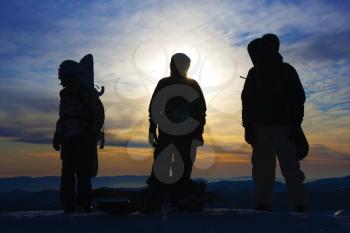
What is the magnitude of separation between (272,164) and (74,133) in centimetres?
321

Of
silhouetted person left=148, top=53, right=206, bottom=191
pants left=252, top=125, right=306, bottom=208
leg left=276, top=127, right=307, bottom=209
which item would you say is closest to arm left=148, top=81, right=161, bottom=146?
silhouetted person left=148, top=53, right=206, bottom=191

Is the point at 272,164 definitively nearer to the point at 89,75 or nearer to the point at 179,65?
the point at 179,65

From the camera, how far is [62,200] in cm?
769

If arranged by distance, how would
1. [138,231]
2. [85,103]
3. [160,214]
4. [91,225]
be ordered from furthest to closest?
1. [85,103]
2. [160,214]
3. [91,225]
4. [138,231]

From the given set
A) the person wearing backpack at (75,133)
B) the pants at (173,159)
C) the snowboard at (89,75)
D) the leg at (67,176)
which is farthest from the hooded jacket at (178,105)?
the leg at (67,176)

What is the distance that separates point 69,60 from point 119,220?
3200 millimetres

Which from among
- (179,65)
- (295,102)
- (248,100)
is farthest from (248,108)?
(179,65)

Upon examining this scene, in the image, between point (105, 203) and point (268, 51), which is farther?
point (268, 51)

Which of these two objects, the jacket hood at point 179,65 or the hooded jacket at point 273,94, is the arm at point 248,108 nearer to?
the hooded jacket at point 273,94

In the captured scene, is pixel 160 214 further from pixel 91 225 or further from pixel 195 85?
pixel 195 85

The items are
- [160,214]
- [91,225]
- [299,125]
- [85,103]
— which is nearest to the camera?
[91,225]

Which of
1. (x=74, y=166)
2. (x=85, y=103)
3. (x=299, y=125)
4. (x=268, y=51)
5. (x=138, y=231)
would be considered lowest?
(x=138, y=231)

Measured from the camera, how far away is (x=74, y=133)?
24.9ft

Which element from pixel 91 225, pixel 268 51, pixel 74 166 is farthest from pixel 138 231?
pixel 268 51
